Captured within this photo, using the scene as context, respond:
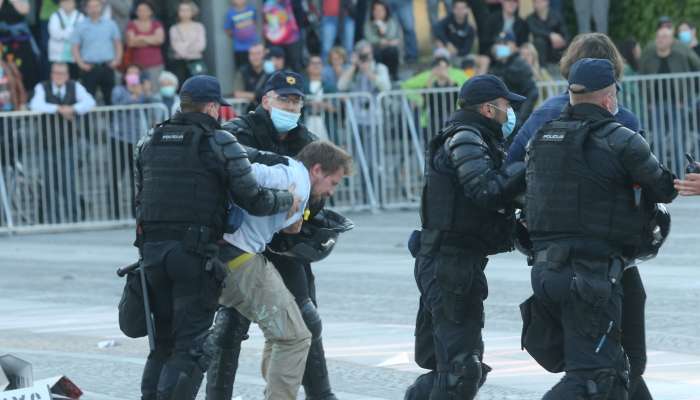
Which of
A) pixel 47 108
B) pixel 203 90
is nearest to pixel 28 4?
pixel 47 108

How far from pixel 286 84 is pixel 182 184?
105 cm

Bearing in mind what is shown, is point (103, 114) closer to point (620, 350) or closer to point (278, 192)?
point (278, 192)

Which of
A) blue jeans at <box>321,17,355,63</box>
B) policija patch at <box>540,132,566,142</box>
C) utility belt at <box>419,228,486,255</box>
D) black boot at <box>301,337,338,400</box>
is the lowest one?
black boot at <box>301,337,338,400</box>

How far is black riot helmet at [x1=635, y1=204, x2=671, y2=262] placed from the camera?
287 inches

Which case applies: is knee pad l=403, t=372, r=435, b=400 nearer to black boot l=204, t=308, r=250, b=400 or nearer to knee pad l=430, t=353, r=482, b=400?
knee pad l=430, t=353, r=482, b=400

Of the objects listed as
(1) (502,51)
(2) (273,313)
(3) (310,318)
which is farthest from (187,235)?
(1) (502,51)

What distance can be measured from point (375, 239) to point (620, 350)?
9.98 m

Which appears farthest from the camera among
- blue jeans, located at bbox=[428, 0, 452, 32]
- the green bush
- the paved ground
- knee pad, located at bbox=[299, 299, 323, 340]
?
the green bush

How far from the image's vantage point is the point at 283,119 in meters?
8.73

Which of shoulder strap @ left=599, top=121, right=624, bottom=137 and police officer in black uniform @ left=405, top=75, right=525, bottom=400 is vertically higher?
shoulder strap @ left=599, top=121, right=624, bottom=137

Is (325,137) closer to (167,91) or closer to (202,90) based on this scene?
(167,91)

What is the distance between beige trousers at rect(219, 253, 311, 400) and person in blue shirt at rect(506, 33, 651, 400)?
1260mm

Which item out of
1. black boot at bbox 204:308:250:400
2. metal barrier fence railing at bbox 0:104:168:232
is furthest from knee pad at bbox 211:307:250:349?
metal barrier fence railing at bbox 0:104:168:232

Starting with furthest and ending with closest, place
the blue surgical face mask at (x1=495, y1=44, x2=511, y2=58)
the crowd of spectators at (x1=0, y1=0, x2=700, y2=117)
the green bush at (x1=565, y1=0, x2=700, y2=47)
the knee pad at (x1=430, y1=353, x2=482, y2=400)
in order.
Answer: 1. the green bush at (x1=565, y1=0, x2=700, y2=47)
2. the blue surgical face mask at (x1=495, y1=44, x2=511, y2=58)
3. the crowd of spectators at (x1=0, y1=0, x2=700, y2=117)
4. the knee pad at (x1=430, y1=353, x2=482, y2=400)
